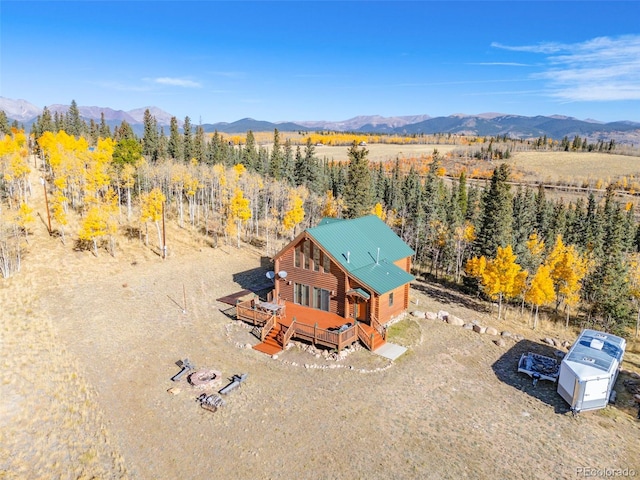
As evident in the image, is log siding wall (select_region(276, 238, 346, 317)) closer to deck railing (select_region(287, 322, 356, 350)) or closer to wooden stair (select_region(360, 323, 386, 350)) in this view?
wooden stair (select_region(360, 323, 386, 350))

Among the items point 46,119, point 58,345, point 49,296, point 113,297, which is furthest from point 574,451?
point 46,119

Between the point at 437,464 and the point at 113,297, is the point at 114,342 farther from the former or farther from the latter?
the point at 437,464

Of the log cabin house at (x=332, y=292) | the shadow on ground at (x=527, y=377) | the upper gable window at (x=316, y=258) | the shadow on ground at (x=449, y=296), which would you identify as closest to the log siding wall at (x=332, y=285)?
the log cabin house at (x=332, y=292)

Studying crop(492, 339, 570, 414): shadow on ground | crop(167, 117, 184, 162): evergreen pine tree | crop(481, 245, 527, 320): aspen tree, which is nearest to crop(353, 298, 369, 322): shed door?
crop(492, 339, 570, 414): shadow on ground

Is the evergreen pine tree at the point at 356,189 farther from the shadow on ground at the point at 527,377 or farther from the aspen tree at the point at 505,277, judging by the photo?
the shadow on ground at the point at 527,377

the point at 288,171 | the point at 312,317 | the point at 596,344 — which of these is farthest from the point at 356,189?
the point at 288,171

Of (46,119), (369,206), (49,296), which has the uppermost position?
(46,119)

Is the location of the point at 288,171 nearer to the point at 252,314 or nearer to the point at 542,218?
the point at 542,218
